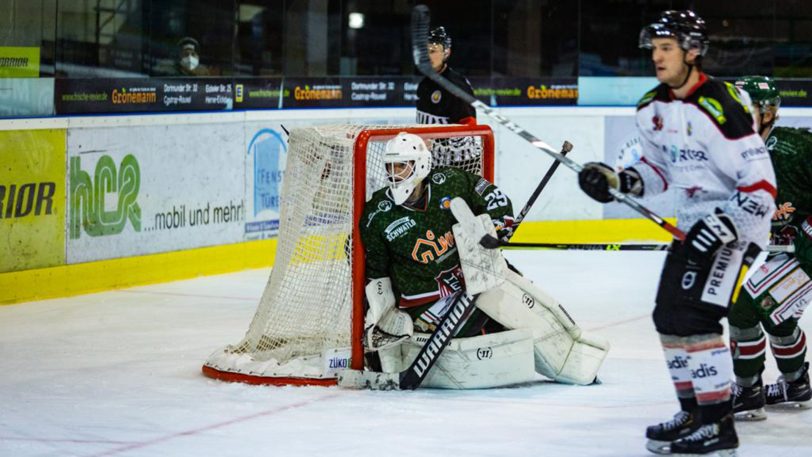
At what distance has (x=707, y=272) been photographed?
12.8ft

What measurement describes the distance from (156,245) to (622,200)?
14.5 ft

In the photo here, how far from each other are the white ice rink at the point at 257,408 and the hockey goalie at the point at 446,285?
101 millimetres

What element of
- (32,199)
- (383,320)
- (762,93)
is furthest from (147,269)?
(762,93)

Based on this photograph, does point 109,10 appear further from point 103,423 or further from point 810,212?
point 810,212

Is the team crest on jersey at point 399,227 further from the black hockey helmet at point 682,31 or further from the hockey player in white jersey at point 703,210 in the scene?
the black hockey helmet at point 682,31

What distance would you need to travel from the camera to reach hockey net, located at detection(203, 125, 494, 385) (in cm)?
516

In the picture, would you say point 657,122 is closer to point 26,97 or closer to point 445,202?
point 445,202

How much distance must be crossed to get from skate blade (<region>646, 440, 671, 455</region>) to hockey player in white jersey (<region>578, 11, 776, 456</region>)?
5 cm

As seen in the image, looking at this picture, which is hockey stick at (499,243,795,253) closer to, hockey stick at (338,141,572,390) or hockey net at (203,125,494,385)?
hockey stick at (338,141,572,390)

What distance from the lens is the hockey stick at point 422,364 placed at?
16.3 feet

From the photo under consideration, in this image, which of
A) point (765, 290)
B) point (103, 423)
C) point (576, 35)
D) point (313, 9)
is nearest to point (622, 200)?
point (765, 290)

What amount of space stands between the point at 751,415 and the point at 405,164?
1.45m

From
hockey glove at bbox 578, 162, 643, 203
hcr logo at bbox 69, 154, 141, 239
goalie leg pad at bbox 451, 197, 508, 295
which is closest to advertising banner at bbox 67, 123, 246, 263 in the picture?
hcr logo at bbox 69, 154, 141, 239

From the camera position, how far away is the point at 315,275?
5.37 metres
